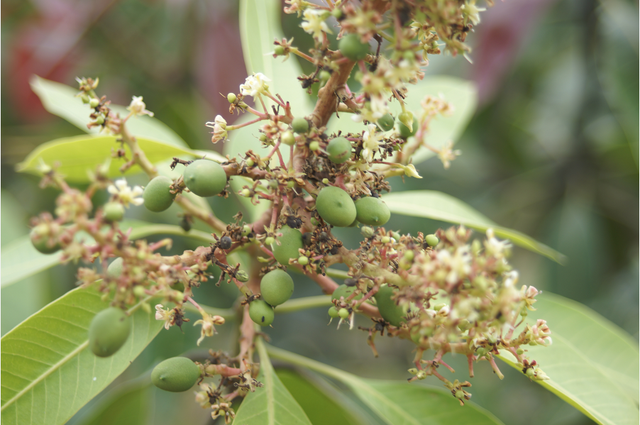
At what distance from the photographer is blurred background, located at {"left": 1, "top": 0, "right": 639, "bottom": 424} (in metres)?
2.68

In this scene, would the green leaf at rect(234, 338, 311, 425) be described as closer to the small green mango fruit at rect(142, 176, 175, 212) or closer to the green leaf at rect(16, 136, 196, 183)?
the small green mango fruit at rect(142, 176, 175, 212)

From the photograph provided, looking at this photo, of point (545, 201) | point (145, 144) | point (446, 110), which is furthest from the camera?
point (545, 201)

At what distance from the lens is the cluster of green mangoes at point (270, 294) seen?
101cm

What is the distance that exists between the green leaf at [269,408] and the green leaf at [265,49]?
3.47ft

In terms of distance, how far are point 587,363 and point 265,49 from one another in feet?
5.16

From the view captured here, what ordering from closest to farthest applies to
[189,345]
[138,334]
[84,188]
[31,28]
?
[138,334], [189,345], [84,188], [31,28]

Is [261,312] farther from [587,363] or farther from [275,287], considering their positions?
[587,363]

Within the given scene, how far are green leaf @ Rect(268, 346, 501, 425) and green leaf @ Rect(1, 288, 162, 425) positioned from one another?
1.76ft

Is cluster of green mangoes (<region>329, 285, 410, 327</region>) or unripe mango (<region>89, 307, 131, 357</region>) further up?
cluster of green mangoes (<region>329, 285, 410, 327</region>)

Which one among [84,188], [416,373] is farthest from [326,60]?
[84,188]

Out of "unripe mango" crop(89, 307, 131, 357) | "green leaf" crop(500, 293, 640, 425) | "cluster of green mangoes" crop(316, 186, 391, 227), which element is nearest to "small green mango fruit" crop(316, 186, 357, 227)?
"cluster of green mangoes" crop(316, 186, 391, 227)

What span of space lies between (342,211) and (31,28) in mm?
3101

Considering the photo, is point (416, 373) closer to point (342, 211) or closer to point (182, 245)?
point (342, 211)

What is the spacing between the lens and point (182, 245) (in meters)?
2.82
